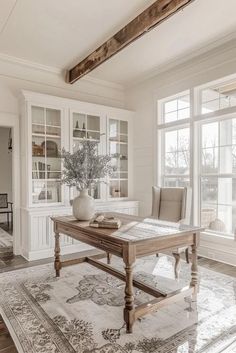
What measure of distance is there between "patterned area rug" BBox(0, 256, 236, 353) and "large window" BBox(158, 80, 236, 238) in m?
1.08

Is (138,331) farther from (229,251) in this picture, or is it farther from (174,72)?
(174,72)

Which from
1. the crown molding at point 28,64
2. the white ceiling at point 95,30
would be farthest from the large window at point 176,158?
the crown molding at point 28,64

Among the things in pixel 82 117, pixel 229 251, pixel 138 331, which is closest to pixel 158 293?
pixel 138 331

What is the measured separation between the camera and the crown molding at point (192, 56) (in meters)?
3.56

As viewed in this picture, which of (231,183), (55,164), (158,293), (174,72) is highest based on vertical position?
(174,72)

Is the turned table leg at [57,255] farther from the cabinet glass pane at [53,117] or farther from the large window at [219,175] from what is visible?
the large window at [219,175]

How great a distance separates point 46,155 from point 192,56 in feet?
9.23

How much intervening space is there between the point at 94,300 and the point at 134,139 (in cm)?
339

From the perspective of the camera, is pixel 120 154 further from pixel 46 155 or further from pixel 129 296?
pixel 129 296

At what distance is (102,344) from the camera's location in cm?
188

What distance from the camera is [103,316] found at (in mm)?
2252

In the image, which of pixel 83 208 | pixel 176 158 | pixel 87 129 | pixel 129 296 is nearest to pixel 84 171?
pixel 83 208

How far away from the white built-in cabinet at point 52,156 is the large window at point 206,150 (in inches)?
39.9

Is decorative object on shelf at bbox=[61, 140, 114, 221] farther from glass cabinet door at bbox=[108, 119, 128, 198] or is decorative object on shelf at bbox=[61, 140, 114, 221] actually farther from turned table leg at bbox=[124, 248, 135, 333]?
glass cabinet door at bbox=[108, 119, 128, 198]
